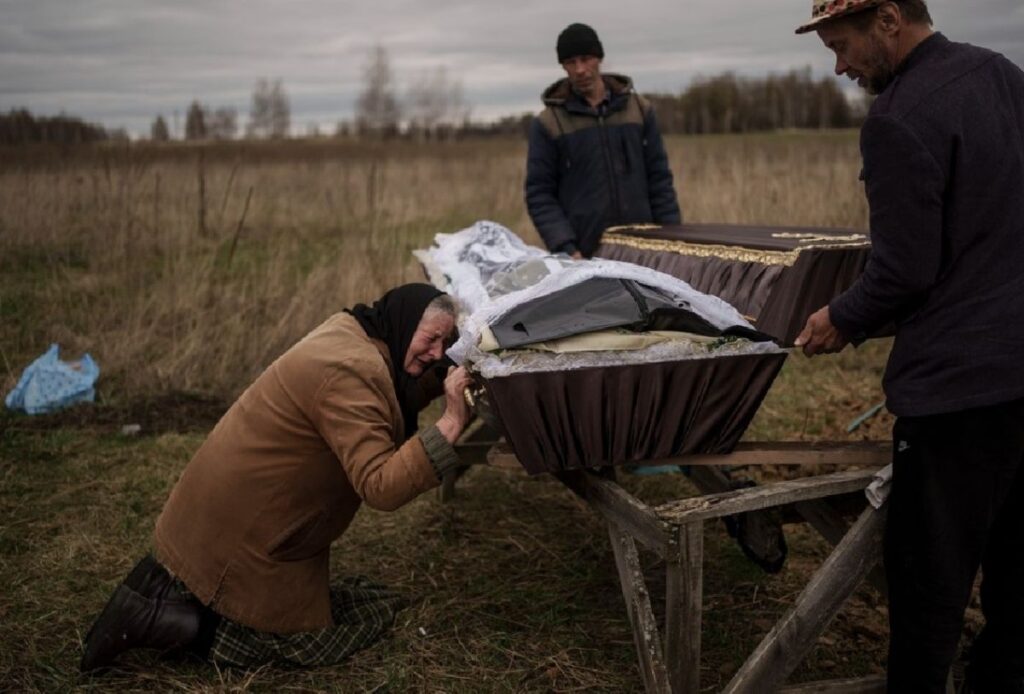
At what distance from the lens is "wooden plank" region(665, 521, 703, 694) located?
2572 mm

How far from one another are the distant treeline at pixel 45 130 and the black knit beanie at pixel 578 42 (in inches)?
277

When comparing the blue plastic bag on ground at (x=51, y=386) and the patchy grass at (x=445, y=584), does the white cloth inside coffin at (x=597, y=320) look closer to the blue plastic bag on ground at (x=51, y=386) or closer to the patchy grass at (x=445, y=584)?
the patchy grass at (x=445, y=584)

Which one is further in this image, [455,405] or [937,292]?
[455,405]

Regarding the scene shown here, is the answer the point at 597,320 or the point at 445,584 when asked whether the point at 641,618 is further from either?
the point at 445,584

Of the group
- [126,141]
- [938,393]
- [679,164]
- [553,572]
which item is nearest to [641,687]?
[553,572]

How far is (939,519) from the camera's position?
248cm

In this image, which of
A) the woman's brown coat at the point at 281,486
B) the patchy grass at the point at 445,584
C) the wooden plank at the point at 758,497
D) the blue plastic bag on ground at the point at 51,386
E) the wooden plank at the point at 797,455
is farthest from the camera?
the blue plastic bag on ground at the point at 51,386

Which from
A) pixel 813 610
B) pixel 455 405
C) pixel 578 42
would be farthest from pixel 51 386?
pixel 813 610

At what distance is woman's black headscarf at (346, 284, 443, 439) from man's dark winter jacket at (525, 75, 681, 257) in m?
1.92

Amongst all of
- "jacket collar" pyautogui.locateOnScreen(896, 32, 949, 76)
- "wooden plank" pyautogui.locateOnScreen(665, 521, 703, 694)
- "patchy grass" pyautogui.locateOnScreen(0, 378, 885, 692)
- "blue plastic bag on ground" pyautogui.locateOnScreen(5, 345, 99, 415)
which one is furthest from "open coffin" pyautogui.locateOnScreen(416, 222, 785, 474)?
"blue plastic bag on ground" pyautogui.locateOnScreen(5, 345, 99, 415)

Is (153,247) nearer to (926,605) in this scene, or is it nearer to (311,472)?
(311,472)

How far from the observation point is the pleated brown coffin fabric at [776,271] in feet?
9.95

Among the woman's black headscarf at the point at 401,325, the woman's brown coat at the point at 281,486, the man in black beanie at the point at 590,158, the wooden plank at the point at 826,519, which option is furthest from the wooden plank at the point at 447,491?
the wooden plank at the point at 826,519

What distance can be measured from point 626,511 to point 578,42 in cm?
294
